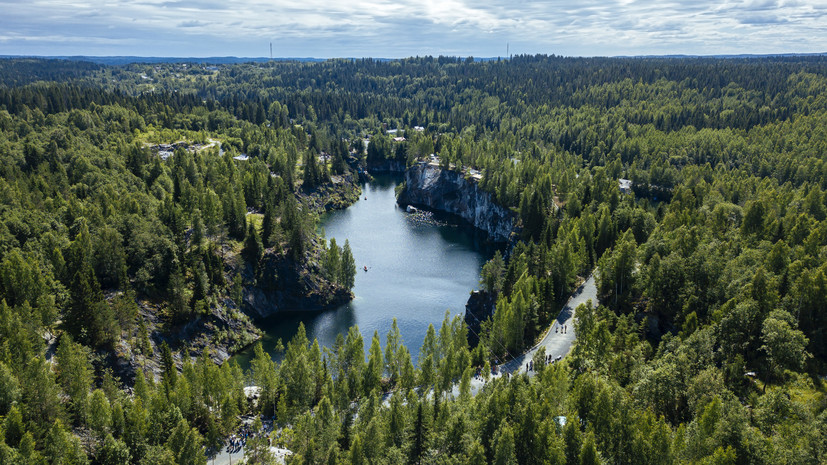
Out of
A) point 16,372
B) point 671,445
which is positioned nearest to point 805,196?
point 671,445

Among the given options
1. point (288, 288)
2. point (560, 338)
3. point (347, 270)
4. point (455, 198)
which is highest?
point (455, 198)

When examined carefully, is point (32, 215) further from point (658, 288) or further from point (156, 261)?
point (658, 288)

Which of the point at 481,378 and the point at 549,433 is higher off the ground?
the point at 549,433

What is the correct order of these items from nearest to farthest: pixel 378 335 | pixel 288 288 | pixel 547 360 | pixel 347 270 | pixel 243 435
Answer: pixel 243 435
pixel 547 360
pixel 378 335
pixel 288 288
pixel 347 270

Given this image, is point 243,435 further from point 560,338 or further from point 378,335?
point 560,338

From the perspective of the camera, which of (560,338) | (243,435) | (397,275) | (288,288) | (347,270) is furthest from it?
(397,275)

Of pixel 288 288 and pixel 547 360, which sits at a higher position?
pixel 547 360

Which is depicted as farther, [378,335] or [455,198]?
[455,198]

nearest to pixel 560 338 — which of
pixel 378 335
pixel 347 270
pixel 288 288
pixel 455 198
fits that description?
pixel 378 335
